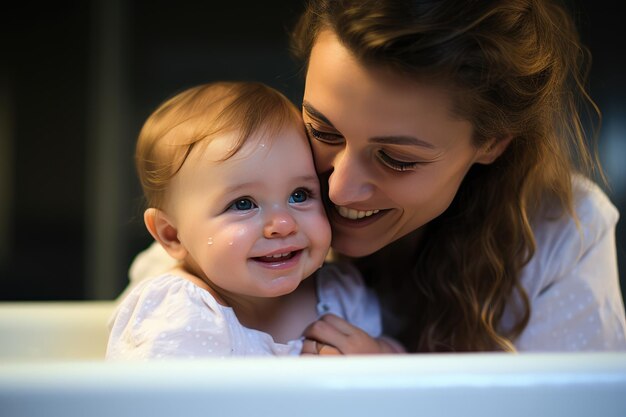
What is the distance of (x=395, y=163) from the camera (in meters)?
0.95

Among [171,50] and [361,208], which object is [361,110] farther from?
[171,50]

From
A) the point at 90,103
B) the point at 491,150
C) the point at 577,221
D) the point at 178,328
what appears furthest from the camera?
the point at 90,103

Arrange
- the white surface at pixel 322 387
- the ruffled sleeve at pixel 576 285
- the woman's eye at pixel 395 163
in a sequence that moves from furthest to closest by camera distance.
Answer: the ruffled sleeve at pixel 576 285 → the woman's eye at pixel 395 163 → the white surface at pixel 322 387

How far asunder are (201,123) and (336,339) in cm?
35

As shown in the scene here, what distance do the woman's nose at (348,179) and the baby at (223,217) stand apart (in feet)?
0.10

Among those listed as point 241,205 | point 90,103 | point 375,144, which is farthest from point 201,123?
point 90,103

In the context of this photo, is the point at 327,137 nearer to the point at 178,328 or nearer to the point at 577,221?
the point at 178,328


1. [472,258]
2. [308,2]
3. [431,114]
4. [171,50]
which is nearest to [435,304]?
[472,258]

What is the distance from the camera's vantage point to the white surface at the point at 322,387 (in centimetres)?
62

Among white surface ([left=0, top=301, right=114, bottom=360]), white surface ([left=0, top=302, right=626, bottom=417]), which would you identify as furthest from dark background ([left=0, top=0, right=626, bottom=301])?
white surface ([left=0, top=302, right=626, bottom=417])

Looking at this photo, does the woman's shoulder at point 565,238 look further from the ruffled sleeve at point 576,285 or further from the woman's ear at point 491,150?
the woman's ear at point 491,150

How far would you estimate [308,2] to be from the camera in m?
1.06

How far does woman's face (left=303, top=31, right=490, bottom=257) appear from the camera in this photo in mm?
896

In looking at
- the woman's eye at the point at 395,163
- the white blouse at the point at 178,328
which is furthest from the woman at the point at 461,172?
the white blouse at the point at 178,328
